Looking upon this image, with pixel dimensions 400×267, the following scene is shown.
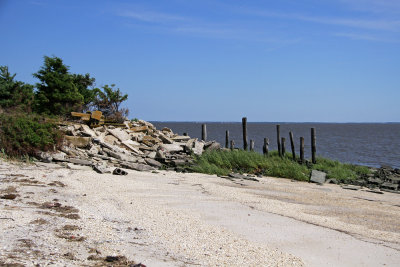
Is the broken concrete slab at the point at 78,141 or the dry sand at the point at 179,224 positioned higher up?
the broken concrete slab at the point at 78,141

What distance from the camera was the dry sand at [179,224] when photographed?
4.98m

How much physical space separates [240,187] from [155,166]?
424 centimetres

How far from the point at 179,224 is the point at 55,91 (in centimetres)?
1988

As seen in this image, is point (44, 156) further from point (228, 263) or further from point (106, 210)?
point (228, 263)

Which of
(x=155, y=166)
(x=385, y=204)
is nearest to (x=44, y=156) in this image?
(x=155, y=166)

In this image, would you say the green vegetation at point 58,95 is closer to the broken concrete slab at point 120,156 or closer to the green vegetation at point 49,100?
the green vegetation at point 49,100

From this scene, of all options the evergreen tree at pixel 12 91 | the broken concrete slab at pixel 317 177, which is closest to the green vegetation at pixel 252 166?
the broken concrete slab at pixel 317 177

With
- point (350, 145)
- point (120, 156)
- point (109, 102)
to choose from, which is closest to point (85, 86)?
point (109, 102)

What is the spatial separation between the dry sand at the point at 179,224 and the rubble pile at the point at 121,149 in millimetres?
2164

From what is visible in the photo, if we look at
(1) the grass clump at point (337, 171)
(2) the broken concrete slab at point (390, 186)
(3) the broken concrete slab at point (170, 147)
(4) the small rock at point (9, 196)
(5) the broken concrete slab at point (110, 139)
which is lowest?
(2) the broken concrete slab at point (390, 186)

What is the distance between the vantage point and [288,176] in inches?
626

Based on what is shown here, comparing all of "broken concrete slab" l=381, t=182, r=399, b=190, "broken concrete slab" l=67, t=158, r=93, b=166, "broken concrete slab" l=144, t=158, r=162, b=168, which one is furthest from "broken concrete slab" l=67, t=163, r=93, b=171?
"broken concrete slab" l=381, t=182, r=399, b=190

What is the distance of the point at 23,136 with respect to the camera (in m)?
12.8

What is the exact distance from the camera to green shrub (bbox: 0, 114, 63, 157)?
1271 cm
